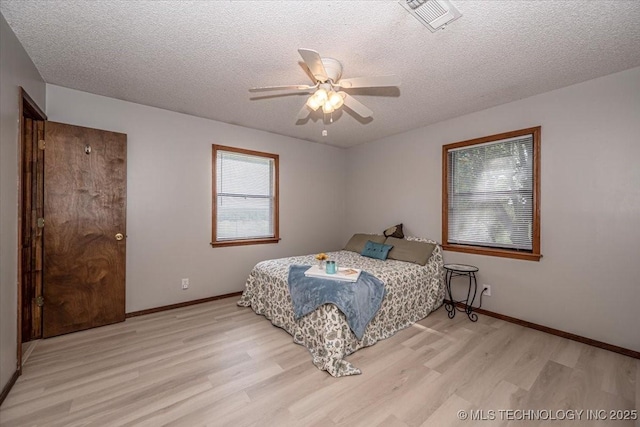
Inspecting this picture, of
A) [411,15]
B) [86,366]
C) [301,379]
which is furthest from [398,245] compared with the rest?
[86,366]

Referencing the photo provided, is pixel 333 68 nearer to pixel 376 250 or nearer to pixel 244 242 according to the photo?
pixel 376 250

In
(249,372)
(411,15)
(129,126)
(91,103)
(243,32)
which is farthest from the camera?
(129,126)

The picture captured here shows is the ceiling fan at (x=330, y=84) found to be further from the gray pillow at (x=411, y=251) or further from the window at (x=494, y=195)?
the gray pillow at (x=411, y=251)

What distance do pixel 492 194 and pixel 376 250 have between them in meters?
1.64

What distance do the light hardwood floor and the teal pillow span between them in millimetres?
1139

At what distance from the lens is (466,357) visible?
2.37 meters

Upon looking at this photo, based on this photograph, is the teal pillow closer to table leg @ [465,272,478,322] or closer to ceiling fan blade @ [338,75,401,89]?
table leg @ [465,272,478,322]

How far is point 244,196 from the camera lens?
414 cm

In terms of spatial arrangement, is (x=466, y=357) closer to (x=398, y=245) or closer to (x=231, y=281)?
(x=398, y=245)

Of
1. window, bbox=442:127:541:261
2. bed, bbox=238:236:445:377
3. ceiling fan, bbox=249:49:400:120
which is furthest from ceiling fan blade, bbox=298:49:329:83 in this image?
window, bbox=442:127:541:261

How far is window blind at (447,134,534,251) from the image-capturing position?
10.1 ft

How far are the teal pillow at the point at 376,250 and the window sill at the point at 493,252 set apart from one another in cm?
81

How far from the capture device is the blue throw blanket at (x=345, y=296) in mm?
2379

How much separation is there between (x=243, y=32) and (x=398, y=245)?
310 centimetres
